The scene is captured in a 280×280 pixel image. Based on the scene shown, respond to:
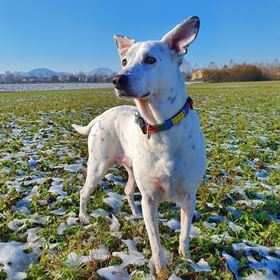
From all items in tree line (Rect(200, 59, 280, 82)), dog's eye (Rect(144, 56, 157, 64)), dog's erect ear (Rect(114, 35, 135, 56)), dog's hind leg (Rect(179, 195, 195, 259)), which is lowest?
tree line (Rect(200, 59, 280, 82))

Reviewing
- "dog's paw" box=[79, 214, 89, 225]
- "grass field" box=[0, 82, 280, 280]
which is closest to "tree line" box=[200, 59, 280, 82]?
"grass field" box=[0, 82, 280, 280]

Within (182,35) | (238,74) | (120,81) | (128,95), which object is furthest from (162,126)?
(238,74)

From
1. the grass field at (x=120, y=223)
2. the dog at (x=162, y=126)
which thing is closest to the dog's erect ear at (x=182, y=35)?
the dog at (x=162, y=126)

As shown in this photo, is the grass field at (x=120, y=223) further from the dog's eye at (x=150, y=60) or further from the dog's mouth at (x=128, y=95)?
the dog's eye at (x=150, y=60)

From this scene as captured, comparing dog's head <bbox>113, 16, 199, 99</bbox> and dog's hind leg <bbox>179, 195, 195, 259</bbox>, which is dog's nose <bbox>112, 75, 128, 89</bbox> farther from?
dog's hind leg <bbox>179, 195, 195, 259</bbox>

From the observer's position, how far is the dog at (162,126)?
103 inches

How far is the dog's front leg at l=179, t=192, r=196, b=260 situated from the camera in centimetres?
308

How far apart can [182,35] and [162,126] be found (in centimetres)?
77

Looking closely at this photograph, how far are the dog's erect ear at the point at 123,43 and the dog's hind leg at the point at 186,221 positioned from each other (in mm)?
1428

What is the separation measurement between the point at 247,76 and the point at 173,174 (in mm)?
70910

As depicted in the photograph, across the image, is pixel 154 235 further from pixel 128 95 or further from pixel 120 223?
pixel 128 95

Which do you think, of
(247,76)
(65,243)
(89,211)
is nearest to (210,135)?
(89,211)

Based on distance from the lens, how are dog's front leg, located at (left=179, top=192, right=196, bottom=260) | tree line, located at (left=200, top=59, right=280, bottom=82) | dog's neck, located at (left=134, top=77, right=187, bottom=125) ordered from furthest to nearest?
tree line, located at (left=200, top=59, right=280, bottom=82), dog's front leg, located at (left=179, top=192, right=196, bottom=260), dog's neck, located at (left=134, top=77, right=187, bottom=125)

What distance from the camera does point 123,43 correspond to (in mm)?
3117
